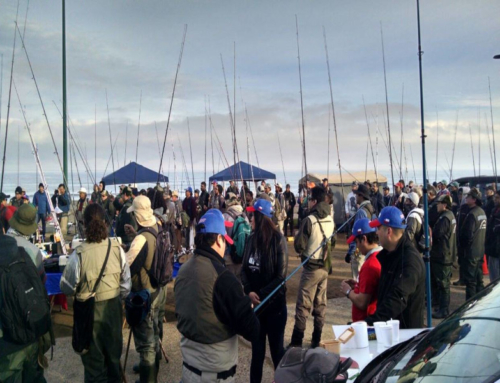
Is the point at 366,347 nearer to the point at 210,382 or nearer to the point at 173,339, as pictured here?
the point at 210,382

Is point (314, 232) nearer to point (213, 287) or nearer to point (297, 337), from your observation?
point (297, 337)

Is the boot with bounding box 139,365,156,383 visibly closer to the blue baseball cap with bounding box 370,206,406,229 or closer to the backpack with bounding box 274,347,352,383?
the backpack with bounding box 274,347,352,383

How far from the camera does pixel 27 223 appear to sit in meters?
4.12

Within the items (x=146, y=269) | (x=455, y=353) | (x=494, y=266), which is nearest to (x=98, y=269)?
(x=146, y=269)

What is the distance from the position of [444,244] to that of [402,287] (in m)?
4.12

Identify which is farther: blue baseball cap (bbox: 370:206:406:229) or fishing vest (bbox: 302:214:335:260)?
fishing vest (bbox: 302:214:335:260)

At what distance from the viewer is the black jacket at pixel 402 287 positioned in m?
3.36

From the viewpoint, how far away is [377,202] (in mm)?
14648

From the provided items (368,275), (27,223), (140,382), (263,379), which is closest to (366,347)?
(368,275)

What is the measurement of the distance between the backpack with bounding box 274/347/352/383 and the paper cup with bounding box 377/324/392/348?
836mm

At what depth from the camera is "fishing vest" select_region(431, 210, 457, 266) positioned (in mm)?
6953

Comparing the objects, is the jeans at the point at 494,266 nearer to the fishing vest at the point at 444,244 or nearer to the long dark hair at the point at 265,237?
the fishing vest at the point at 444,244

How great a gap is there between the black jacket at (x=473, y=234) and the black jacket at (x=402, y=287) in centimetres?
437

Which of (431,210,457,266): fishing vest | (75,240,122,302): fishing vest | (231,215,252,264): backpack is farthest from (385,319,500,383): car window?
(431,210,457,266): fishing vest
